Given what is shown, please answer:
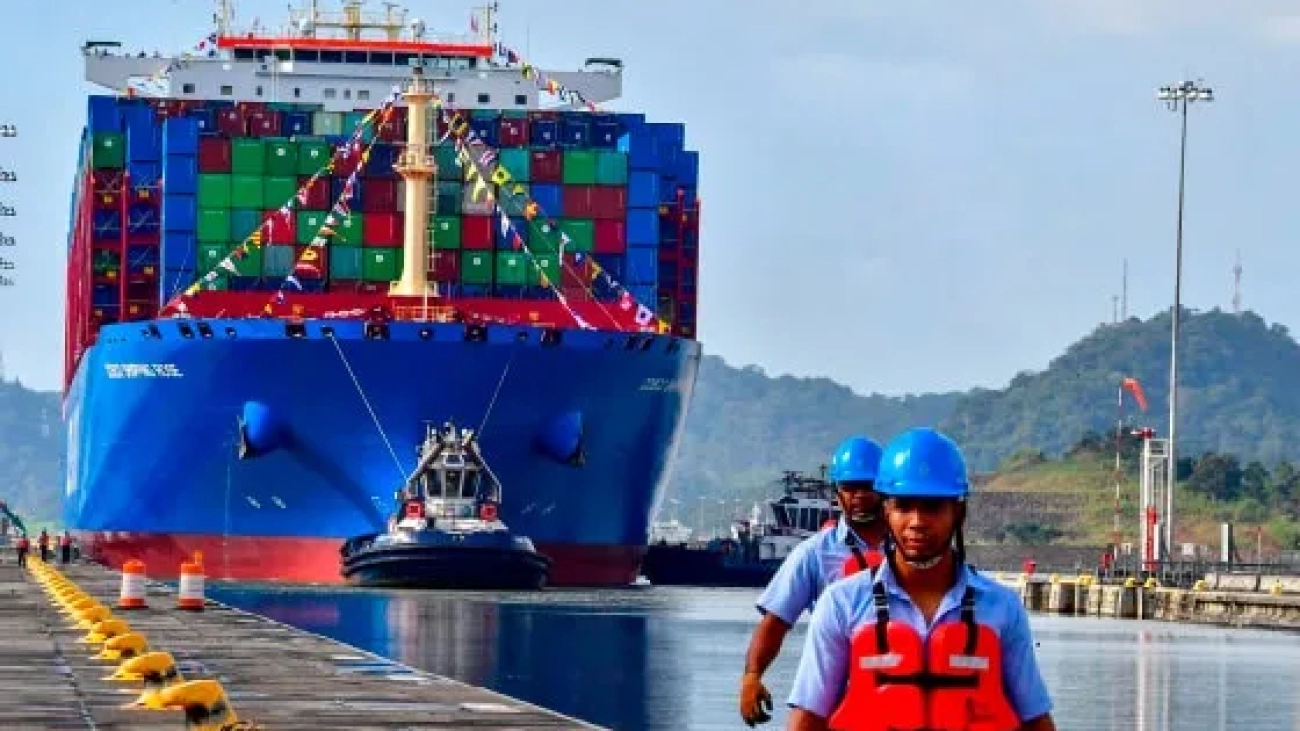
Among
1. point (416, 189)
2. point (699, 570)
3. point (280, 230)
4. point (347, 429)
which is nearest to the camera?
point (347, 429)

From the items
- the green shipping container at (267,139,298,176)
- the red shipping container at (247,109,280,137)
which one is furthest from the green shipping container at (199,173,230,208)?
the red shipping container at (247,109,280,137)

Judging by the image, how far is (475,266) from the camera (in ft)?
228

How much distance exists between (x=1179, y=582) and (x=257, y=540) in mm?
19110

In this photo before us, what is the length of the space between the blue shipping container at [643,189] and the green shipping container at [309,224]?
23.4 feet

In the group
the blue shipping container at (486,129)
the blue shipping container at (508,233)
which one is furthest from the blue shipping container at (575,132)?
the blue shipping container at (508,233)

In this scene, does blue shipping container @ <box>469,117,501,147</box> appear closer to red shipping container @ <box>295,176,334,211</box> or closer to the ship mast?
the ship mast

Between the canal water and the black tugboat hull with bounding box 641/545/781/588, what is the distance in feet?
81.6

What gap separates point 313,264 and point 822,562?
57.2m

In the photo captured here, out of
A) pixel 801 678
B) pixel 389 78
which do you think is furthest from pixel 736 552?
pixel 801 678

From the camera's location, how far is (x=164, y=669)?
21953 mm

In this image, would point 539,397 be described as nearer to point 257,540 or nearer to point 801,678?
point 257,540

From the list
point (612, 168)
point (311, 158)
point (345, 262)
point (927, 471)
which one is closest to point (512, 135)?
point (612, 168)

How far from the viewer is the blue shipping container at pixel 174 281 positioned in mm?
69188

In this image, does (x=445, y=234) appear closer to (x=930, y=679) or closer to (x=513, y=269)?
(x=513, y=269)
